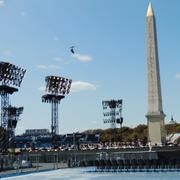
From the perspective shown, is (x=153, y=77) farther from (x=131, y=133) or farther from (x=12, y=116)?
(x=131, y=133)

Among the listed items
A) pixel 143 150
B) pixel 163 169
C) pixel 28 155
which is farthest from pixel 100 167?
pixel 28 155

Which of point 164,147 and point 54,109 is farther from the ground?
point 54,109

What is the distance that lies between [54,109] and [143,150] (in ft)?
77.3

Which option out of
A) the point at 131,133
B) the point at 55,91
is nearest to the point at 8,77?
the point at 55,91

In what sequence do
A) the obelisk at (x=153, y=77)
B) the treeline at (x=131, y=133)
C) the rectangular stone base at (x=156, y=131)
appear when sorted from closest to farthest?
the obelisk at (x=153, y=77) < the rectangular stone base at (x=156, y=131) < the treeline at (x=131, y=133)

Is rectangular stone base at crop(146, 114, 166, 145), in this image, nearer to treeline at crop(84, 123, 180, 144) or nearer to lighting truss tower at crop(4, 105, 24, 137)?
lighting truss tower at crop(4, 105, 24, 137)

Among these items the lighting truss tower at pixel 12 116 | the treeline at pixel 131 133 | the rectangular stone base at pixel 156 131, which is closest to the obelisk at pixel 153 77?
the rectangular stone base at pixel 156 131

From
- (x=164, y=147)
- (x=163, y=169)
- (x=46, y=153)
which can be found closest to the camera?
(x=163, y=169)

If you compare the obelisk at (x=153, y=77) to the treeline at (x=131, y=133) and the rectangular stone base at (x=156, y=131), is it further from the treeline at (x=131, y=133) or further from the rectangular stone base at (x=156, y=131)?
the treeline at (x=131, y=133)

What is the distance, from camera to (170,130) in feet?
430

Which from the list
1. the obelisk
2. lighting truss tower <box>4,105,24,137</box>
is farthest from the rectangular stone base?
lighting truss tower <box>4,105,24,137</box>

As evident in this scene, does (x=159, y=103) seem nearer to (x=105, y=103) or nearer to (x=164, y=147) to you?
(x=164, y=147)

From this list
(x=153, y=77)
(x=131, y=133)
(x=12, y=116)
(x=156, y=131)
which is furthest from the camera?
(x=131, y=133)

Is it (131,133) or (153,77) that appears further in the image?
(131,133)
